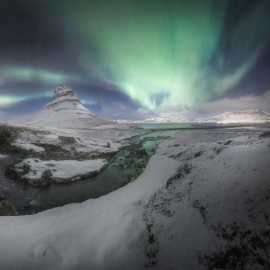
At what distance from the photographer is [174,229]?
5.00 m

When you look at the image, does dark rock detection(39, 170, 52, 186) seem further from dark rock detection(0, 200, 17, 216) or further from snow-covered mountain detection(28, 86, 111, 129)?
snow-covered mountain detection(28, 86, 111, 129)

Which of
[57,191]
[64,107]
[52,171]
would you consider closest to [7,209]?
[57,191]

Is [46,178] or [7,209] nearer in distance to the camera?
[7,209]

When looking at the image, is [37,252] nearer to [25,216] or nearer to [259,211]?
[25,216]

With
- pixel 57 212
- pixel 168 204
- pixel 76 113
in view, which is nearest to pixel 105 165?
pixel 57 212

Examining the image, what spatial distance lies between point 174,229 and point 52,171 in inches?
522

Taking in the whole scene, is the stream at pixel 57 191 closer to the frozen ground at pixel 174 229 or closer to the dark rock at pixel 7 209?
the dark rock at pixel 7 209

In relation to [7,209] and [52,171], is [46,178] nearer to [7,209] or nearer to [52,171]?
[52,171]

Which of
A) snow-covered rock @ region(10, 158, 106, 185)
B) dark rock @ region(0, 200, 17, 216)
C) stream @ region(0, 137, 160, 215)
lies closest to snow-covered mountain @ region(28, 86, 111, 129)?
snow-covered rock @ region(10, 158, 106, 185)

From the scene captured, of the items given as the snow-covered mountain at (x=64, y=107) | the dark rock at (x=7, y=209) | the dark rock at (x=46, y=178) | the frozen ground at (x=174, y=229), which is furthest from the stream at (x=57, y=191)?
the snow-covered mountain at (x=64, y=107)

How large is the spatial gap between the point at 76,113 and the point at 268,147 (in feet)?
506

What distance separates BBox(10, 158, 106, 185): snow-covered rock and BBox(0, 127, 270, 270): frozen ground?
5.60 meters

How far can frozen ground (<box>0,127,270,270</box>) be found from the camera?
4.15 m

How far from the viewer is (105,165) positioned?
17812 millimetres
